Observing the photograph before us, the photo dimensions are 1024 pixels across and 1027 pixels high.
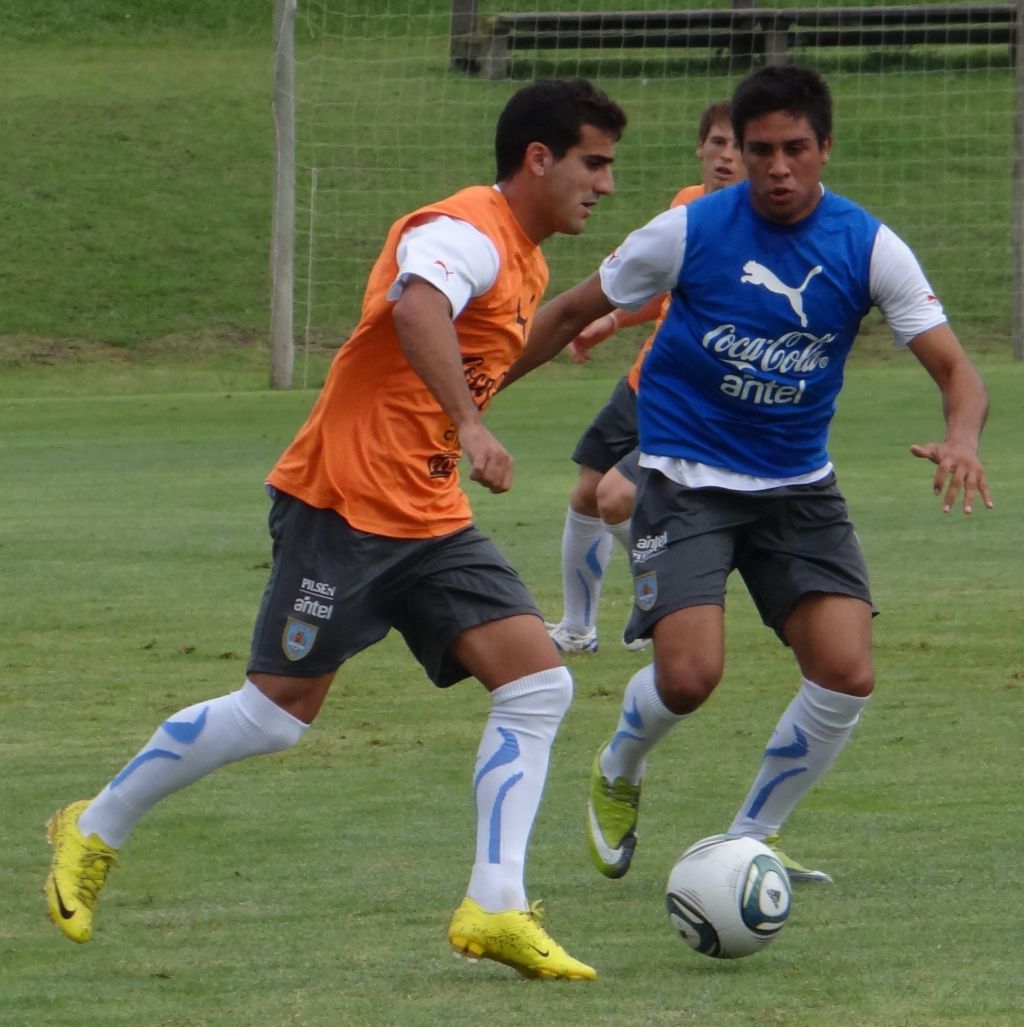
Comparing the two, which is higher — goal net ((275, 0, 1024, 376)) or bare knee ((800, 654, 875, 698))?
bare knee ((800, 654, 875, 698))

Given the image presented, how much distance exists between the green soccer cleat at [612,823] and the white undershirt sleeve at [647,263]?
1230mm

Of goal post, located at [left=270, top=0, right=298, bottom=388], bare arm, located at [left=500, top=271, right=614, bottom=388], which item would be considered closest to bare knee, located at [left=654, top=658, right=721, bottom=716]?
bare arm, located at [left=500, top=271, right=614, bottom=388]

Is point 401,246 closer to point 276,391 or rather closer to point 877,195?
point 276,391

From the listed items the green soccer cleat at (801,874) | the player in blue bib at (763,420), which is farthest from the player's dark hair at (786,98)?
the green soccer cleat at (801,874)

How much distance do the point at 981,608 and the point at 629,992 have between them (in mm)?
5299

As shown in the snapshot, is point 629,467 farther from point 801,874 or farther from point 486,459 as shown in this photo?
point 486,459

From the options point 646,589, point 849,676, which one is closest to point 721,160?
point 646,589

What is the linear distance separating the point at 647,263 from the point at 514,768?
55.0 inches

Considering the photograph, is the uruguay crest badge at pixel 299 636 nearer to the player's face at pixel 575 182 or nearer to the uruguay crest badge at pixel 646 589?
the uruguay crest badge at pixel 646 589

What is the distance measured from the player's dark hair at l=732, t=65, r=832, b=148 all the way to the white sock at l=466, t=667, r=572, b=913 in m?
1.49

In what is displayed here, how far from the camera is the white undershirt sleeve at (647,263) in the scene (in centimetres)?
537

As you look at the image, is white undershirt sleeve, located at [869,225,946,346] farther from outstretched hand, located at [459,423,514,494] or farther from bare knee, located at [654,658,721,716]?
outstretched hand, located at [459,423,514,494]

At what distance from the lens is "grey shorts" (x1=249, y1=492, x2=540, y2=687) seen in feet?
15.7

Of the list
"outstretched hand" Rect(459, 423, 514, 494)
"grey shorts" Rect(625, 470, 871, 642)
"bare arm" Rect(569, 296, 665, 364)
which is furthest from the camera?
"bare arm" Rect(569, 296, 665, 364)
